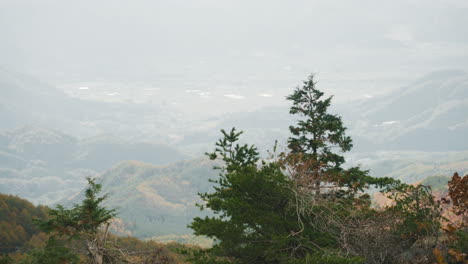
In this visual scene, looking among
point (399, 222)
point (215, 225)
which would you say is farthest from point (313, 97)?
point (215, 225)

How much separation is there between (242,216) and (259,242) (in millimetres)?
1687

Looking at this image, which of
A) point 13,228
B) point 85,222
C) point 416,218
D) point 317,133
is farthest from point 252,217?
point 13,228

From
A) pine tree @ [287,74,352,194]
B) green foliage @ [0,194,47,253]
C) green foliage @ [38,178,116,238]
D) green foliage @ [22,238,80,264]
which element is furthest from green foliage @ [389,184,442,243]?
green foliage @ [0,194,47,253]

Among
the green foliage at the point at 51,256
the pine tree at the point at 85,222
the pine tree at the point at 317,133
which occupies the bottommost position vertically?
the green foliage at the point at 51,256

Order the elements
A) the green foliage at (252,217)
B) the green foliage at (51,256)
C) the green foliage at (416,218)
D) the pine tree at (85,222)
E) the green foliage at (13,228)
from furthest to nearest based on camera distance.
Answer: the green foliage at (13,228), the pine tree at (85,222), the green foliage at (51,256), the green foliage at (416,218), the green foliage at (252,217)

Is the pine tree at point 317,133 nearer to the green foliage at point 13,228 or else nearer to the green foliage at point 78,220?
the green foliage at point 78,220

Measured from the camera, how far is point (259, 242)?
2161 cm

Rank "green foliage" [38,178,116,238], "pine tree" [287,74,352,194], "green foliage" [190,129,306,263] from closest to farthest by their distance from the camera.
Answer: "green foliage" [190,129,306,263] < "green foliage" [38,178,116,238] < "pine tree" [287,74,352,194]

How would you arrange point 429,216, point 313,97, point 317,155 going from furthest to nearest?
point 313,97 < point 317,155 < point 429,216

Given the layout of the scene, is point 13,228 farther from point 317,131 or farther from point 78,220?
point 317,131

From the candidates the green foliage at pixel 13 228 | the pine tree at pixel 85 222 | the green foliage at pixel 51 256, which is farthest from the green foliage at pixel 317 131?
the green foliage at pixel 13 228

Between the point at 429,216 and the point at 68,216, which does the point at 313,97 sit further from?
the point at 68,216

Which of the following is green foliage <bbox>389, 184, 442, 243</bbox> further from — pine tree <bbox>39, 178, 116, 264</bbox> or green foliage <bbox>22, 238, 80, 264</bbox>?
green foliage <bbox>22, 238, 80, 264</bbox>

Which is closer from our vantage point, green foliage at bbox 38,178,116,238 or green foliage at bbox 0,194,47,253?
green foliage at bbox 38,178,116,238
